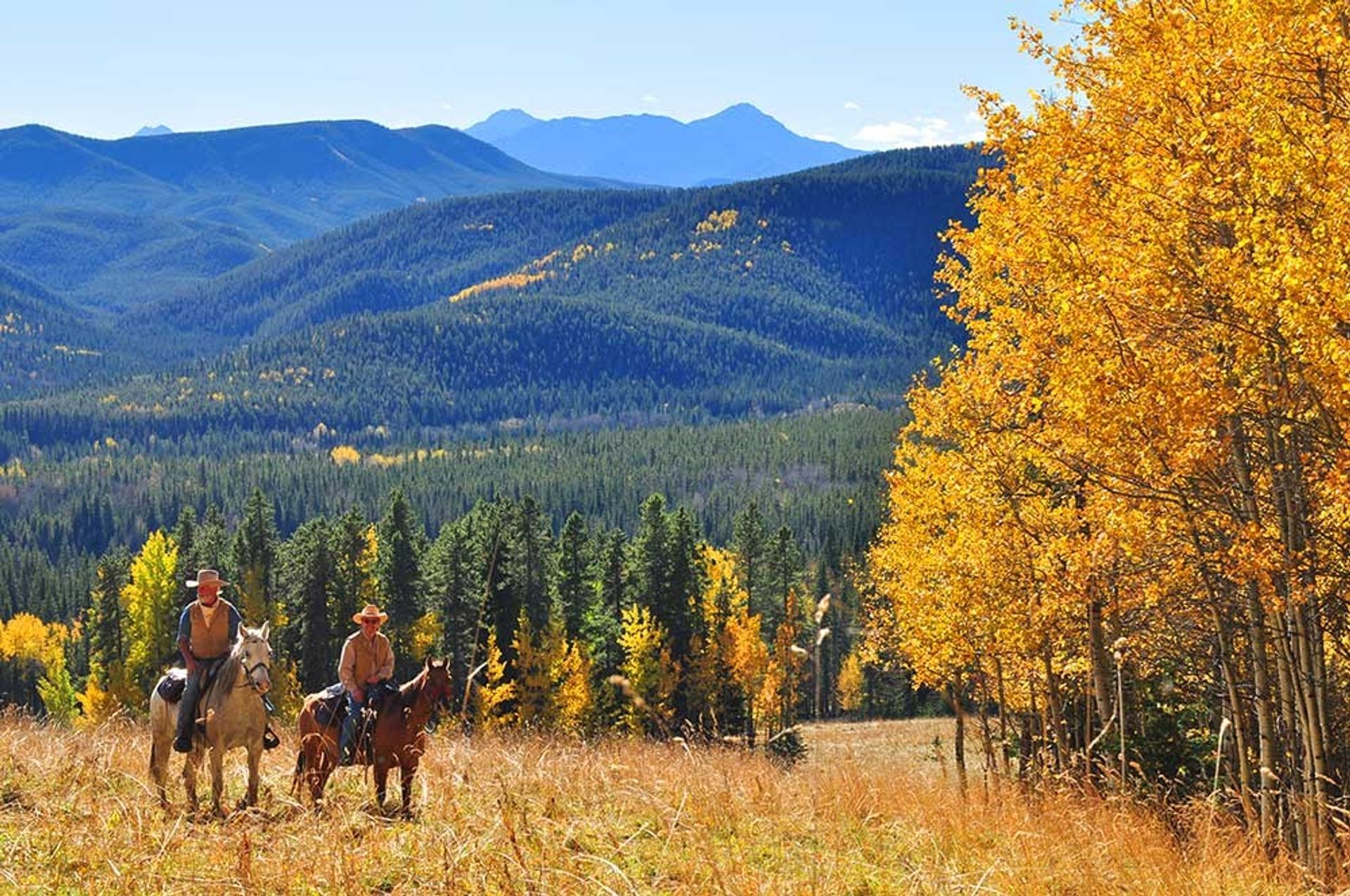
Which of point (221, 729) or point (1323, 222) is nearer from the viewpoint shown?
point (1323, 222)

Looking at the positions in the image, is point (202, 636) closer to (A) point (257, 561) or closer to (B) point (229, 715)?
(B) point (229, 715)

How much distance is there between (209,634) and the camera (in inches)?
476

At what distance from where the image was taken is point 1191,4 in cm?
1057

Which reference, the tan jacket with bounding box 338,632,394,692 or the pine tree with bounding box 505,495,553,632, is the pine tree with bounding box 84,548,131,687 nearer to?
the pine tree with bounding box 505,495,553,632

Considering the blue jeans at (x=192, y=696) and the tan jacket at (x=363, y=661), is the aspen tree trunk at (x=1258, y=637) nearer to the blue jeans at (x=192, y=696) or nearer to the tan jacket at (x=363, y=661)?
the tan jacket at (x=363, y=661)

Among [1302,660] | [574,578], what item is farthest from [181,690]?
[574,578]

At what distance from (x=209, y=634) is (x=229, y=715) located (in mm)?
928

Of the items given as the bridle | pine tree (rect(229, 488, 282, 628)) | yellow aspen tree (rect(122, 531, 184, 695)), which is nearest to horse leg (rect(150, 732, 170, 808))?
the bridle

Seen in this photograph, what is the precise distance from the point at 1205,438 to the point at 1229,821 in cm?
488

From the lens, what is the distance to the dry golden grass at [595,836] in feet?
25.2

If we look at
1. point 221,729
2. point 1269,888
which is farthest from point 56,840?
point 1269,888

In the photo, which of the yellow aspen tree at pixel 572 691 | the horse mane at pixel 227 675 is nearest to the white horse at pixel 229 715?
the horse mane at pixel 227 675

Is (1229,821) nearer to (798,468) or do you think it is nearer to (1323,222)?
(1323,222)

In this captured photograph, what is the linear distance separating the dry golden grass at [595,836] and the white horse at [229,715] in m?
0.41
